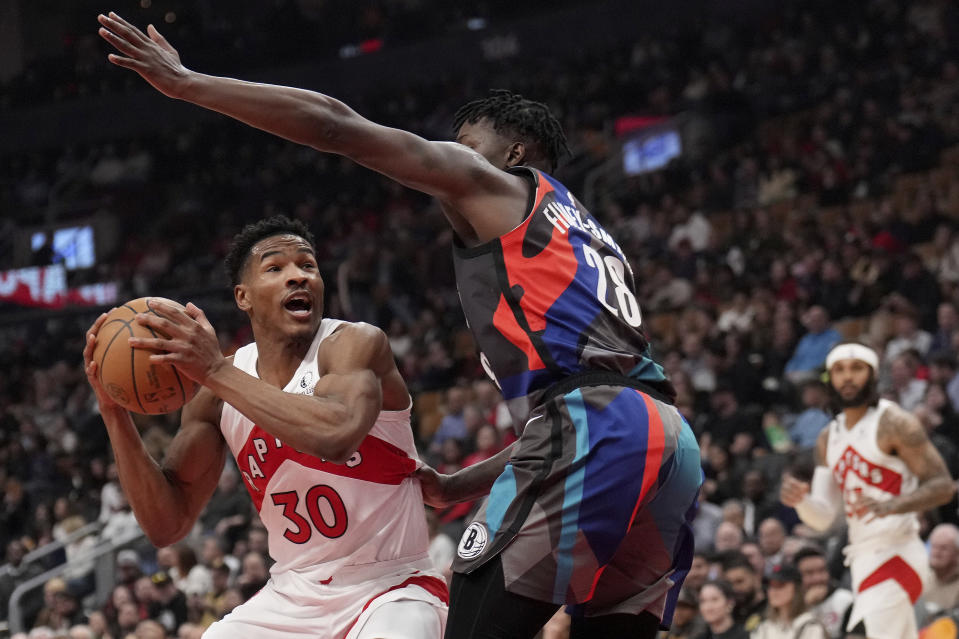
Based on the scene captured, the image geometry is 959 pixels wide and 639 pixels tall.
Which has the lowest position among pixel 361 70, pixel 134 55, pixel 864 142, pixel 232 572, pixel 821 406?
pixel 232 572

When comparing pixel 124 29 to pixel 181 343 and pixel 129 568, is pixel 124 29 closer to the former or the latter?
pixel 181 343

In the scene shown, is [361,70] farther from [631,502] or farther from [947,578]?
[631,502]

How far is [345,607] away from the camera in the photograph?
3.67 meters

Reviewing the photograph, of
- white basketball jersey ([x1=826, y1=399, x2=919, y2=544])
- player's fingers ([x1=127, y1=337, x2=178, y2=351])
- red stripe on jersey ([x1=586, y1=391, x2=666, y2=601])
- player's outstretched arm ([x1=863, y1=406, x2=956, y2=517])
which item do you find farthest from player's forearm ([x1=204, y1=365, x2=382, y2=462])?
white basketball jersey ([x1=826, y1=399, x2=919, y2=544])

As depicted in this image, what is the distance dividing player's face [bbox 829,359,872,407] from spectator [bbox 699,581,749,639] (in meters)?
1.38

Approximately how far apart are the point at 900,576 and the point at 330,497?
11.2ft

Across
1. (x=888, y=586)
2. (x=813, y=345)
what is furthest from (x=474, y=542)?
(x=813, y=345)

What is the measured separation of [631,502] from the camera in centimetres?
306

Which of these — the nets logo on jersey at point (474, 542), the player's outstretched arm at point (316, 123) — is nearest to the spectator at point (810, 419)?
the nets logo on jersey at point (474, 542)

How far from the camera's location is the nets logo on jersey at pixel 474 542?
3.06m

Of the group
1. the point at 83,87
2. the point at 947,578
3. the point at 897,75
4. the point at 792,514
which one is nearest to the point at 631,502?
the point at 947,578

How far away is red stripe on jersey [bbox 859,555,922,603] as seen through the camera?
5910mm

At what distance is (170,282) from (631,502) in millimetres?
16986

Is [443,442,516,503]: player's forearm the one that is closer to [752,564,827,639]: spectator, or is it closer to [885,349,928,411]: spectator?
[752,564,827,639]: spectator
